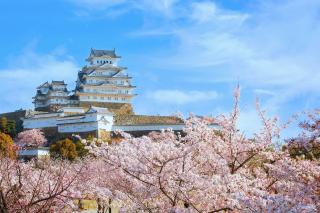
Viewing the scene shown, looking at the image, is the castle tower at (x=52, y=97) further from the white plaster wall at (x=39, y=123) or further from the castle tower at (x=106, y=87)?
the white plaster wall at (x=39, y=123)

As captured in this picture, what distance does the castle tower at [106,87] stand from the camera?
190 feet

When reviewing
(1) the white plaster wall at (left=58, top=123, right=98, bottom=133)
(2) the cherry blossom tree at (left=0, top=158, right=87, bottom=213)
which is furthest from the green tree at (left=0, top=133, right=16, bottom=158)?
(1) the white plaster wall at (left=58, top=123, right=98, bottom=133)

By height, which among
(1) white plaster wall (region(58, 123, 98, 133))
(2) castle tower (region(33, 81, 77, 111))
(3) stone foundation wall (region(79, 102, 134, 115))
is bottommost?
(1) white plaster wall (region(58, 123, 98, 133))

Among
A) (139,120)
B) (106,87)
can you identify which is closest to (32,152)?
(139,120)

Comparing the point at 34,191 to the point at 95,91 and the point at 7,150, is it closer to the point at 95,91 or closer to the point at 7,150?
the point at 7,150

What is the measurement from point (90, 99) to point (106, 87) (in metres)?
2.28

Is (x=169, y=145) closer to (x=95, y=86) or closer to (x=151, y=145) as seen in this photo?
(x=151, y=145)

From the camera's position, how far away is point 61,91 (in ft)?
196

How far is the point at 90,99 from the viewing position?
190ft

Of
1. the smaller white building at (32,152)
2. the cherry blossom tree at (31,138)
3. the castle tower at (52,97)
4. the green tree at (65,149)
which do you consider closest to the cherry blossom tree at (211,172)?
the green tree at (65,149)

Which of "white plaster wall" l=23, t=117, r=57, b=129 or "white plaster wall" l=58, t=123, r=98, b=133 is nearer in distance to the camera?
"white plaster wall" l=58, t=123, r=98, b=133

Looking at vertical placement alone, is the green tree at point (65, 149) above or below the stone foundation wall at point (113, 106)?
below

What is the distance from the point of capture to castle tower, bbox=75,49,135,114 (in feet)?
190

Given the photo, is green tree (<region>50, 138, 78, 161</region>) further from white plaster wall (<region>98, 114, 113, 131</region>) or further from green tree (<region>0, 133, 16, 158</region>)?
white plaster wall (<region>98, 114, 113, 131</region>)
